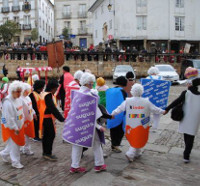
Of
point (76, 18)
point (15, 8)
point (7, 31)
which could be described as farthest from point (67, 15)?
point (7, 31)

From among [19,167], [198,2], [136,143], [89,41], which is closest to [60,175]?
[19,167]

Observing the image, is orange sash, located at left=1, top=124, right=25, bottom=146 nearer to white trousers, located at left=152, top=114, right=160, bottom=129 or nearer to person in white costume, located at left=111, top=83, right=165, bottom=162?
person in white costume, located at left=111, top=83, right=165, bottom=162

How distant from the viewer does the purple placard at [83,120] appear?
15.9 feet

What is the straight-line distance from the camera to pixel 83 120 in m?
4.87

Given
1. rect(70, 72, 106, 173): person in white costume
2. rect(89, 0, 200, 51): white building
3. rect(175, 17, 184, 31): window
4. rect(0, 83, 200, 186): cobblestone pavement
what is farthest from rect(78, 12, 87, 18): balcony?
rect(70, 72, 106, 173): person in white costume

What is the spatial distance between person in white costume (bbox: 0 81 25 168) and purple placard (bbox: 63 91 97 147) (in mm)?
1055

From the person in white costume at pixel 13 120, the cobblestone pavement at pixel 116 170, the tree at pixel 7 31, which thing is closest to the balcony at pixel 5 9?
the tree at pixel 7 31

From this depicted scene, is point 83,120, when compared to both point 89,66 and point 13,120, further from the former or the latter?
point 89,66

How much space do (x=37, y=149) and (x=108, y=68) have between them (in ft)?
64.9

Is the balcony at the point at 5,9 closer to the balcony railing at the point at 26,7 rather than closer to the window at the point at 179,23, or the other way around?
the balcony railing at the point at 26,7

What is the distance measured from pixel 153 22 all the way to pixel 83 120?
3090cm

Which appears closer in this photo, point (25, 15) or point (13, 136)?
point (13, 136)

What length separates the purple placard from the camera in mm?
4848

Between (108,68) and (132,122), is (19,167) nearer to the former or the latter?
(132,122)
